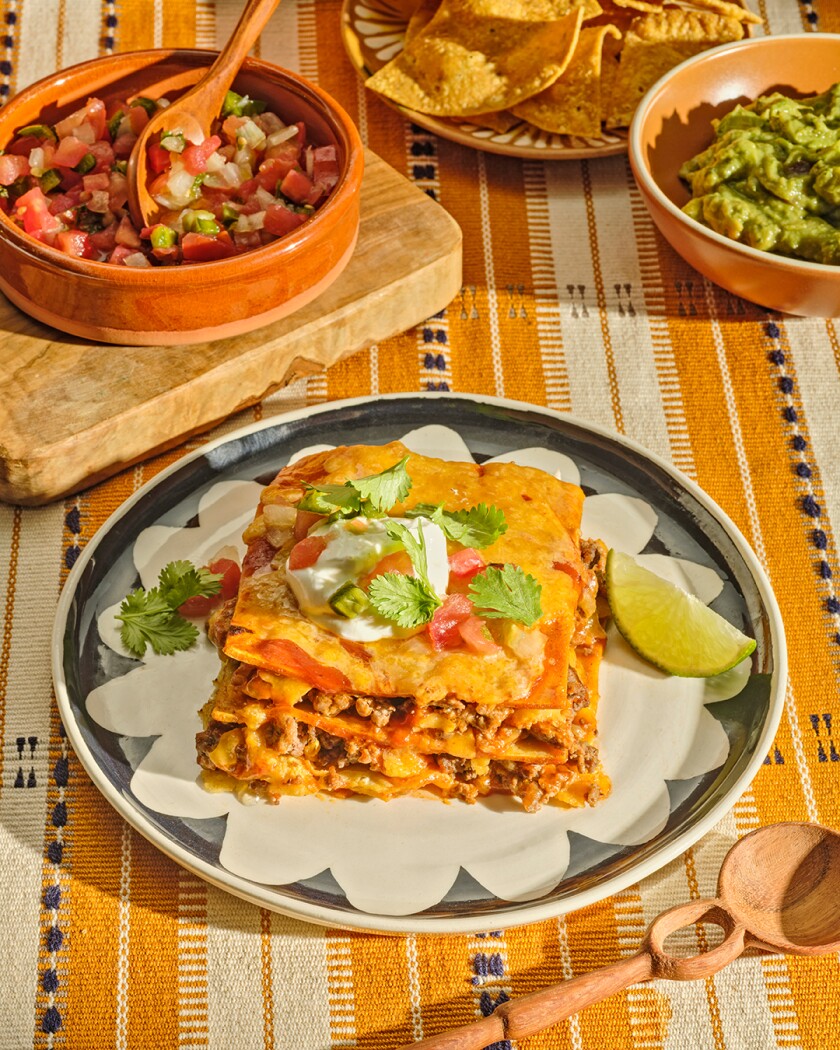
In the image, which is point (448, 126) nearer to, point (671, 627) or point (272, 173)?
point (272, 173)

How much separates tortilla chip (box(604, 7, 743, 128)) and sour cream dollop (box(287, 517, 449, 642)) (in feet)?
7.13

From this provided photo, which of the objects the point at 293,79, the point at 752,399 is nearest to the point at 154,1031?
the point at 752,399

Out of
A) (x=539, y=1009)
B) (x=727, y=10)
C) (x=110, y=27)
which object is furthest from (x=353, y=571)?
(x=110, y=27)

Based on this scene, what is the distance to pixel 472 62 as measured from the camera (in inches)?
155

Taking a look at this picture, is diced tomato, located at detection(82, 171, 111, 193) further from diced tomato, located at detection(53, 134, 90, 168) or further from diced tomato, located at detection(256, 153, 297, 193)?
diced tomato, located at detection(256, 153, 297, 193)

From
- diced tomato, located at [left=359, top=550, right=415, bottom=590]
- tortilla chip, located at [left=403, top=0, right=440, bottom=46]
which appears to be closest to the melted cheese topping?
diced tomato, located at [left=359, top=550, right=415, bottom=590]

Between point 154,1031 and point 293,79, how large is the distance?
270cm

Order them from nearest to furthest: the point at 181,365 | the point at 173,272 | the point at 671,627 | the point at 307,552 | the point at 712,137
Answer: the point at 307,552, the point at 671,627, the point at 173,272, the point at 181,365, the point at 712,137

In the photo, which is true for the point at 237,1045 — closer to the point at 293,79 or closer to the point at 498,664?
the point at 498,664

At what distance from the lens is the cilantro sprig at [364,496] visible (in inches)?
99.6

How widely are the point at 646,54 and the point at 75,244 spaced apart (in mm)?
1993

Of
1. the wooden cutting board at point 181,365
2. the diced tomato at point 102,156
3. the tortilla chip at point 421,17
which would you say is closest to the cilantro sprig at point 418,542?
the wooden cutting board at point 181,365

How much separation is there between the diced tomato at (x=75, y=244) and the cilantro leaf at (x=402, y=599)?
1.54 metres

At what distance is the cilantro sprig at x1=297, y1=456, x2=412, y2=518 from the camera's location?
8.30ft
